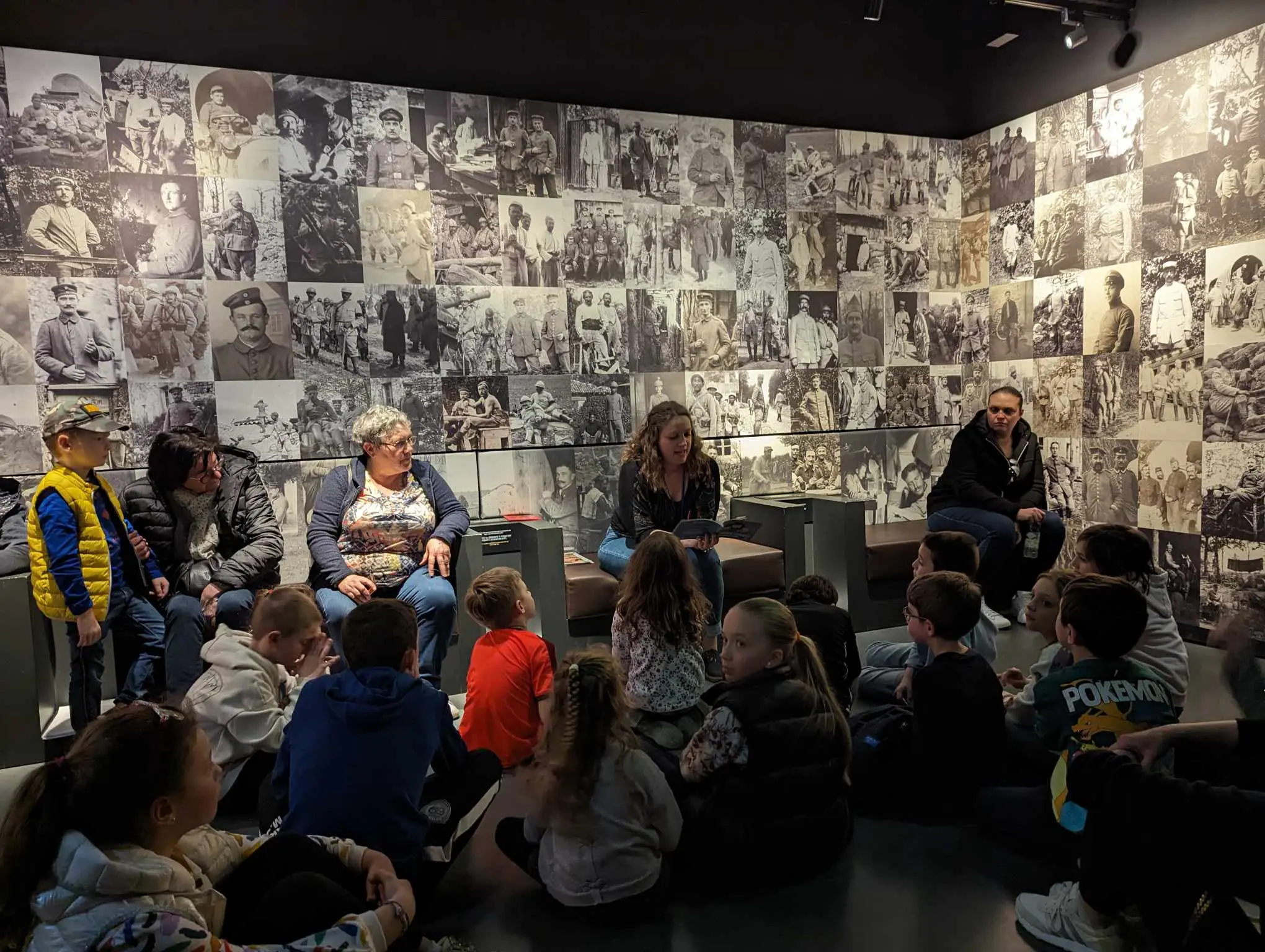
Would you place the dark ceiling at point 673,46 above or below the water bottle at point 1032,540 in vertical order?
above

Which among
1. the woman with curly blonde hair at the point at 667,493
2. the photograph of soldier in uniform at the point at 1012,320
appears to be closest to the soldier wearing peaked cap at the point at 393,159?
the woman with curly blonde hair at the point at 667,493

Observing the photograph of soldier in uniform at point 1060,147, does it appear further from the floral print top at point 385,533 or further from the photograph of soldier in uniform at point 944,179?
the floral print top at point 385,533

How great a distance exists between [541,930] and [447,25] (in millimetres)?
4669

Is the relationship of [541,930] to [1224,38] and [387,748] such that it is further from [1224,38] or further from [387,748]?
[1224,38]

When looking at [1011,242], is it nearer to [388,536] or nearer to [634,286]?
[634,286]

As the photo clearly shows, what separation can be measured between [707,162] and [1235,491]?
3984 millimetres

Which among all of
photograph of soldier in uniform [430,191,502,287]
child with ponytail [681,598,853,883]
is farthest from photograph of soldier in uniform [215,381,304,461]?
child with ponytail [681,598,853,883]

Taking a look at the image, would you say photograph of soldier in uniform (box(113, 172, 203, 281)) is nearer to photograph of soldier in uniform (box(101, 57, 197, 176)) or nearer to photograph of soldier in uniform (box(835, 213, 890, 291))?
photograph of soldier in uniform (box(101, 57, 197, 176))

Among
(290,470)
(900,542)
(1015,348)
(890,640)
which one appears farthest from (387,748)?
(1015,348)

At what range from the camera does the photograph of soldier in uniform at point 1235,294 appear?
4836 mm

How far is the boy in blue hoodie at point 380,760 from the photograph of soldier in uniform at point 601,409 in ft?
10.9

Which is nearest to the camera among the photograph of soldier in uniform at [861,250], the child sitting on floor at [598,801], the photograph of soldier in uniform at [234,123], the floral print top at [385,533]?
the child sitting on floor at [598,801]

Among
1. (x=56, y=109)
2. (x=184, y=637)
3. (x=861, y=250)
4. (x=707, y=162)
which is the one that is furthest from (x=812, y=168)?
(x=184, y=637)

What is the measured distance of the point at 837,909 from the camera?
2.49m
